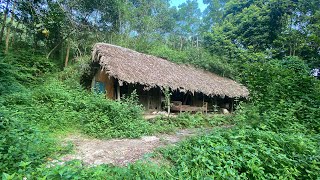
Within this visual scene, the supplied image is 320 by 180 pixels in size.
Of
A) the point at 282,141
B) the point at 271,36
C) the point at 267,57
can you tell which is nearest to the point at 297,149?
the point at 282,141

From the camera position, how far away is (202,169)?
2938mm

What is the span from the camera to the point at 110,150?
4.17m

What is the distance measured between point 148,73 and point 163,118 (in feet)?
8.37

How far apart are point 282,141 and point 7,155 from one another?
4325 millimetres

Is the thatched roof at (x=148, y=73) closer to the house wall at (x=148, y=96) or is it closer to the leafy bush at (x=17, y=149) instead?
the house wall at (x=148, y=96)

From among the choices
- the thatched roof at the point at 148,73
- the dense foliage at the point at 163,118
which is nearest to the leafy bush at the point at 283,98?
the dense foliage at the point at 163,118

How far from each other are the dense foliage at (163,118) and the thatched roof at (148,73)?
1.20 m

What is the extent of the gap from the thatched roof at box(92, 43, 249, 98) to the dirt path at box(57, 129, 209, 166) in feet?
11.0

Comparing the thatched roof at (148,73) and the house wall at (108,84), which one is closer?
the thatched roof at (148,73)

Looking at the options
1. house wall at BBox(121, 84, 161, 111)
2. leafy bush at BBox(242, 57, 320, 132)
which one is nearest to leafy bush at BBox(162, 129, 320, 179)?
leafy bush at BBox(242, 57, 320, 132)

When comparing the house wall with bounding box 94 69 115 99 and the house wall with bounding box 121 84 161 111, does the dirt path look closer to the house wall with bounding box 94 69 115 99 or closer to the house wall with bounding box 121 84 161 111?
the house wall with bounding box 94 69 115 99

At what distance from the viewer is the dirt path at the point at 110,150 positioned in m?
3.61

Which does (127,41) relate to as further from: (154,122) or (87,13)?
(154,122)

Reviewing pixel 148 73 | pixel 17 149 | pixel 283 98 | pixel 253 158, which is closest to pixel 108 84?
pixel 148 73
